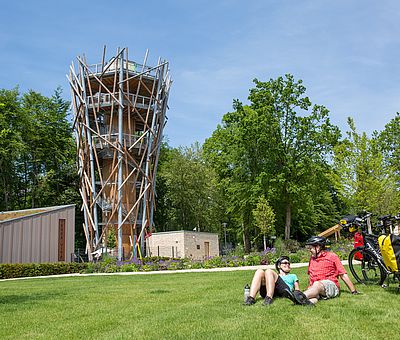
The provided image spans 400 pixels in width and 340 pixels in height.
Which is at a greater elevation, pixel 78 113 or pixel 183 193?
pixel 78 113

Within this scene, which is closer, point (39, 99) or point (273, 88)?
point (273, 88)

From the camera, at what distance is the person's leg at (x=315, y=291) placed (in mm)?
6688

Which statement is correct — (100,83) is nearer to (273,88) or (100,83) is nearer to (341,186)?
(273,88)

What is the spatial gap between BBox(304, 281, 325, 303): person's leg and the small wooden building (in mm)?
22042

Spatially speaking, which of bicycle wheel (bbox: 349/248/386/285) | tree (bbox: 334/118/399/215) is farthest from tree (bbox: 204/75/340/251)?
bicycle wheel (bbox: 349/248/386/285)

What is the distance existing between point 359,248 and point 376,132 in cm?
3211

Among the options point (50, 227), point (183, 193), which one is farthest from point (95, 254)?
point (183, 193)

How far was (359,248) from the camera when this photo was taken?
853 centimetres

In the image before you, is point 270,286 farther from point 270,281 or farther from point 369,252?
point 369,252

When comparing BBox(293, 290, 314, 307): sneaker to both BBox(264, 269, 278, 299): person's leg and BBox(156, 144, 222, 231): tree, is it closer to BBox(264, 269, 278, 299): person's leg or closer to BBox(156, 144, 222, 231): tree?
BBox(264, 269, 278, 299): person's leg

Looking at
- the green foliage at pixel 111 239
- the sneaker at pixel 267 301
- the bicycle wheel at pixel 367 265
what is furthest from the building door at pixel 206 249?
the sneaker at pixel 267 301

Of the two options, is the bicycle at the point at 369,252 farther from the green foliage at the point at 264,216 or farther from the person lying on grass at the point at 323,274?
the green foliage at the point at 264,216

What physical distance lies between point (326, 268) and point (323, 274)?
115 millimetres

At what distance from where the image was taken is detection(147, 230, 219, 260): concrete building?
33969 mm
